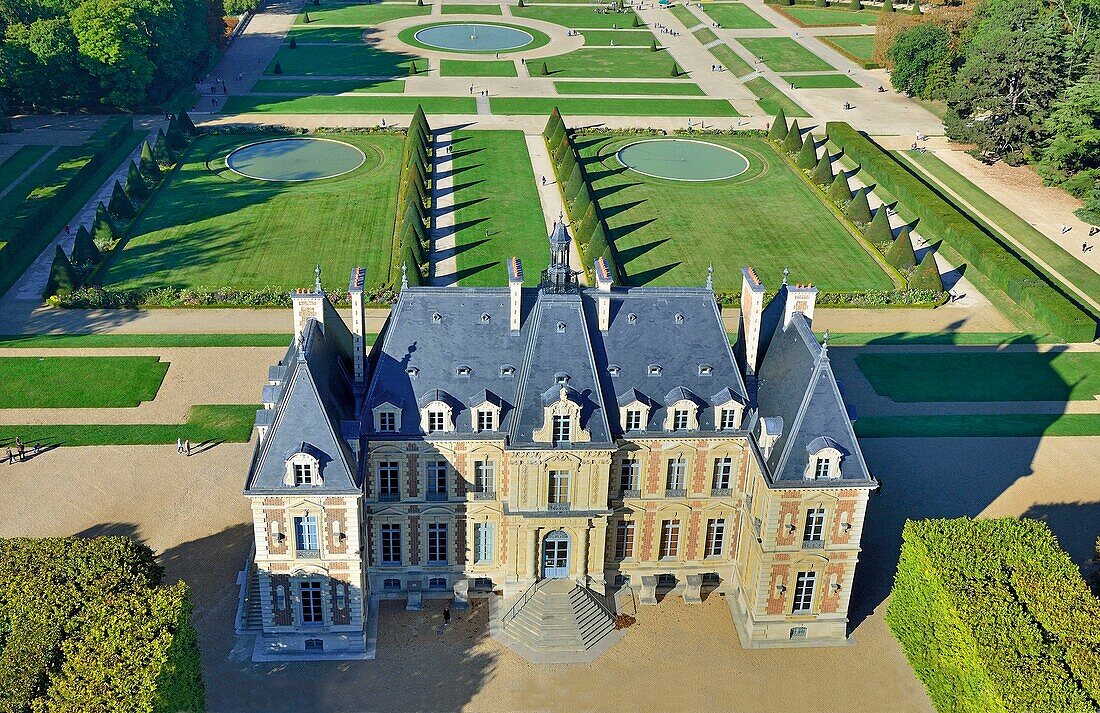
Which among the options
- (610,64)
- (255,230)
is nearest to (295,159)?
(255,230)

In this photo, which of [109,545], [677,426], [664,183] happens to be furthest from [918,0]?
[109,545]

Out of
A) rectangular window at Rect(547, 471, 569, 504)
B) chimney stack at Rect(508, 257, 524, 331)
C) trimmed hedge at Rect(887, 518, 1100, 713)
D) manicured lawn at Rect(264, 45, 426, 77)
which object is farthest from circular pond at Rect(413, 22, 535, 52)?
trimmed hedge at Rect(887, 518, 1100, 713)

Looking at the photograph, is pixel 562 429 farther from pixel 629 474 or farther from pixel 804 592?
pixel 804 592

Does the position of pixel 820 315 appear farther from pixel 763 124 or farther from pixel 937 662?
pixel 763 124

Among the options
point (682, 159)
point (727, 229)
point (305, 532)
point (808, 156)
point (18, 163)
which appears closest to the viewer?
point (305, 532)

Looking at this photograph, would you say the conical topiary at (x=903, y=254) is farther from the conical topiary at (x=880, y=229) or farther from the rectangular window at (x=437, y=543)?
the rectangular window at (x=437, y=543)

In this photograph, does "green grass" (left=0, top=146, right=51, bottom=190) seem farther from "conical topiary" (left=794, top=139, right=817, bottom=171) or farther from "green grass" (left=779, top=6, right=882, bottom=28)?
"green grass" (left=779, top=6, right=882, bottom=28)

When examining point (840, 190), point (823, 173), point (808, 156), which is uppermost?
point (808, 156)
